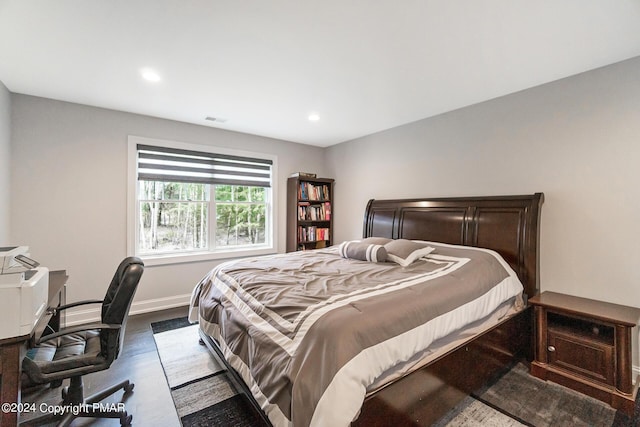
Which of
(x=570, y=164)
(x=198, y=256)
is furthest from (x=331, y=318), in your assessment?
(x=198, y=256)

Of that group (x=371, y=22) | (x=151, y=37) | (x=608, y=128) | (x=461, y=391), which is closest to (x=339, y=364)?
(x=461, y=391)

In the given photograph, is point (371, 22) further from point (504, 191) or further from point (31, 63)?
point (31, 63)

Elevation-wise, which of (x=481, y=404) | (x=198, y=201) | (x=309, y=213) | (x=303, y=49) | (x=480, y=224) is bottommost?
(x=481, y=404)

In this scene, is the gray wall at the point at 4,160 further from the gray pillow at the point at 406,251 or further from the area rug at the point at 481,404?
the gray pillow at the point at 406,251

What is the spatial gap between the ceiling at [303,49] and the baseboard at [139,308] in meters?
2.37

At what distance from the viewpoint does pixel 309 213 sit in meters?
4.68

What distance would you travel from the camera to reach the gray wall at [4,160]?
8.27ft

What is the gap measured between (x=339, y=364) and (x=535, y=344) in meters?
2.00

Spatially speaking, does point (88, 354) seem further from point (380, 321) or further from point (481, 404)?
point (481, 404)

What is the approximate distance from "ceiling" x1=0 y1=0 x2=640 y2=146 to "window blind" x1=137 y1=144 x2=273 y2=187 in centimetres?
69

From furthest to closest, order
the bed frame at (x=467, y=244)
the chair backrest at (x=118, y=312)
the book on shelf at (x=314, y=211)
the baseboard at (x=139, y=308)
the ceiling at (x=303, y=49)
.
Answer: the book on shelf at (x=314, y=211) < the baseboard at (x=139, y=308) < the ceiling at (x=303, y=49) < the chair backrest at (x=118, y=312) < the bed frame at (x=467, y=244)

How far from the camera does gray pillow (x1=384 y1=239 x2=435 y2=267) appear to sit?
100 inches

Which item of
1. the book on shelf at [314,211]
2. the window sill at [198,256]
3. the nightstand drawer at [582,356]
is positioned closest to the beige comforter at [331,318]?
A: the nightstand drawer at [582,356]

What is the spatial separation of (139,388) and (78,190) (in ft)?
7.72
